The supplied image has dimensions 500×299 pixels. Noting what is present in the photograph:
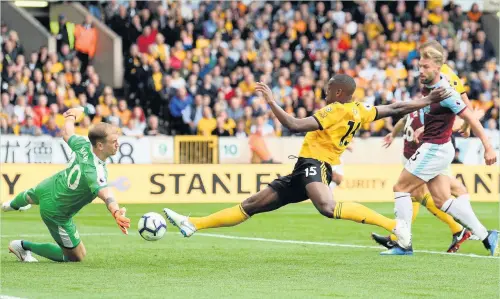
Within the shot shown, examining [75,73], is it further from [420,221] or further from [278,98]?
[420,221]

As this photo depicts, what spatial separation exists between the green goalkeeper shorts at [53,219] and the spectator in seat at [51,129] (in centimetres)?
1335

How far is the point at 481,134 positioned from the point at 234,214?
2.69 m

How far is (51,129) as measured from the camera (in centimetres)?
2450

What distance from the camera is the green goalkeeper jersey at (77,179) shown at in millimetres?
10773

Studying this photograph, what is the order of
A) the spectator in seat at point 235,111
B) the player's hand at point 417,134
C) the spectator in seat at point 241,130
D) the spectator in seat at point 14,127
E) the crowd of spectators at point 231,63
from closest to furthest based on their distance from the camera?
the player's hand at point 417,134 → the spectator in seat at point 14,127 → the crowd of spectators at point 231,63 → the spectator in seat at point 241,130 → the spectator in seat at point 235,111

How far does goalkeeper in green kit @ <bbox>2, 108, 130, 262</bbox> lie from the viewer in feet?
35.5

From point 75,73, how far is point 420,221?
1103 centimetres

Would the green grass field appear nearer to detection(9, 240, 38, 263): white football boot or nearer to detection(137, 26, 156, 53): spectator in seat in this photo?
detection(9, 240, 38, 263): white football boot

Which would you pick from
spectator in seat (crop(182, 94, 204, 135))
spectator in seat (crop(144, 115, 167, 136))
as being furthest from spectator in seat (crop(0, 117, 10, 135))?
spectator in seat (crop(182, 94, 204, 135))

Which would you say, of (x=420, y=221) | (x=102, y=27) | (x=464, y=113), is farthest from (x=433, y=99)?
(x=102, y=27)

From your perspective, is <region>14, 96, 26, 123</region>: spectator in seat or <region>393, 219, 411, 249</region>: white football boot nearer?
<region>393, 219, 411, 249</region>: white football boot

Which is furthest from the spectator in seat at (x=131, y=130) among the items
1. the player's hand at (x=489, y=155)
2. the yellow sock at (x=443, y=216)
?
the player's hand at (x=489, y=155)

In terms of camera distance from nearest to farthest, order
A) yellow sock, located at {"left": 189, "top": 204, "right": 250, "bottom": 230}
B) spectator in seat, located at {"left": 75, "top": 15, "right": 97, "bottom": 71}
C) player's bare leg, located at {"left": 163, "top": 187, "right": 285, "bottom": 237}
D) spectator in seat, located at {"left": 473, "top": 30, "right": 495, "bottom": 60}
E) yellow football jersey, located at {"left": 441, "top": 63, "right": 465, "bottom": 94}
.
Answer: player's bare leg, located at {"left": 163, "top": 187, "right": 285, "bottom": 237} < yellow sock, located at {"left": 189, "top": 204, "right": 250, "bottom": 230} < yellow football jersey, located at {"left": 441, "top": 63, "right": 465, "bottom": 94} < spectator in seat, located at {"left": 75, "top": 15, "right": 97, "bottom": 71} < spectator in seat, located at {"left": 473, "top": 30, "right": 495, "bottom": 60}

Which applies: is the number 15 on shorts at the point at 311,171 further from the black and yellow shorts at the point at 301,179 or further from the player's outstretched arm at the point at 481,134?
the player's outstretched arm at the point at 481,134
